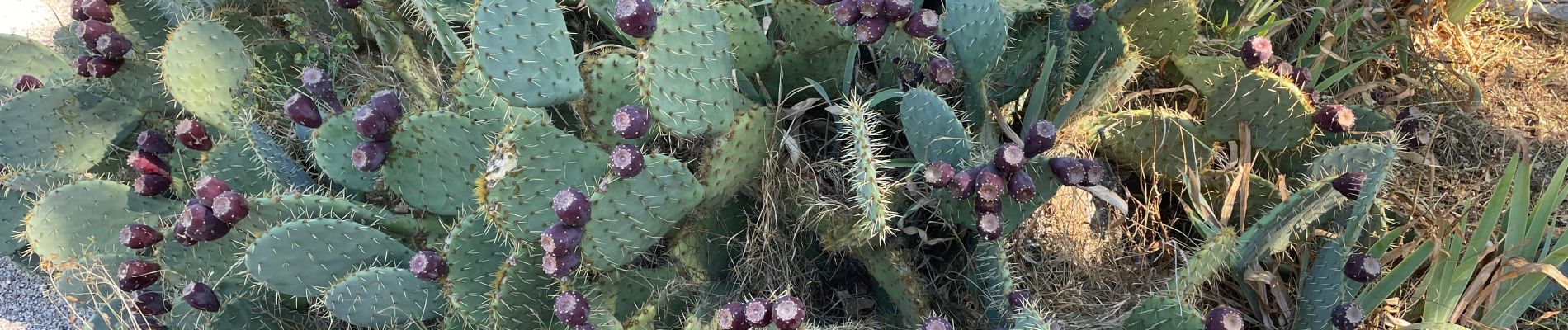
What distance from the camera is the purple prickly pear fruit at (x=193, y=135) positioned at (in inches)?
91.4

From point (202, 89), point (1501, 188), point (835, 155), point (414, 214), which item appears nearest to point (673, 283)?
point (835, 155)

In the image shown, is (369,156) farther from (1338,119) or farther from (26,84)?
(1338,119)

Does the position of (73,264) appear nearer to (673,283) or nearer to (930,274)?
(673,283)

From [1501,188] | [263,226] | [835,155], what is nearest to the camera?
[1501,188]

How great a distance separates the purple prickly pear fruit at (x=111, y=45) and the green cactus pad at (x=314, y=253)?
0.99m

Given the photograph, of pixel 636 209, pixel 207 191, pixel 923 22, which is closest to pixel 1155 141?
pixel 923 22

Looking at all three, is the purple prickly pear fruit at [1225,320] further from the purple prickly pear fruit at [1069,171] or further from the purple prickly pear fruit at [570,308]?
the purple prickly pear fruit at [570,308]

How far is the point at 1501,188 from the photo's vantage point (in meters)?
1.96

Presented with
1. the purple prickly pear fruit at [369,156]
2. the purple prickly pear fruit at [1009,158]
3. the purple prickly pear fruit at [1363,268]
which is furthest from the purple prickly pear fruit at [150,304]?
the purple prickly pear fruit at [1363,268]

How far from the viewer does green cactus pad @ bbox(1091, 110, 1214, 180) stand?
212cm

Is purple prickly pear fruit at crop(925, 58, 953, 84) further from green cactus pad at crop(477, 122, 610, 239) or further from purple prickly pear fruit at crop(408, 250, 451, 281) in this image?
purple prickly pear fruit at crop(408, 250, 451, 281)

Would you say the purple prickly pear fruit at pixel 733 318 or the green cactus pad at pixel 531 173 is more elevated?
the green cactus pad at pixel 531 173

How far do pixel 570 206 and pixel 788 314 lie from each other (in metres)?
0.45

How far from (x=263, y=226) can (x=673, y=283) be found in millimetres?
959
